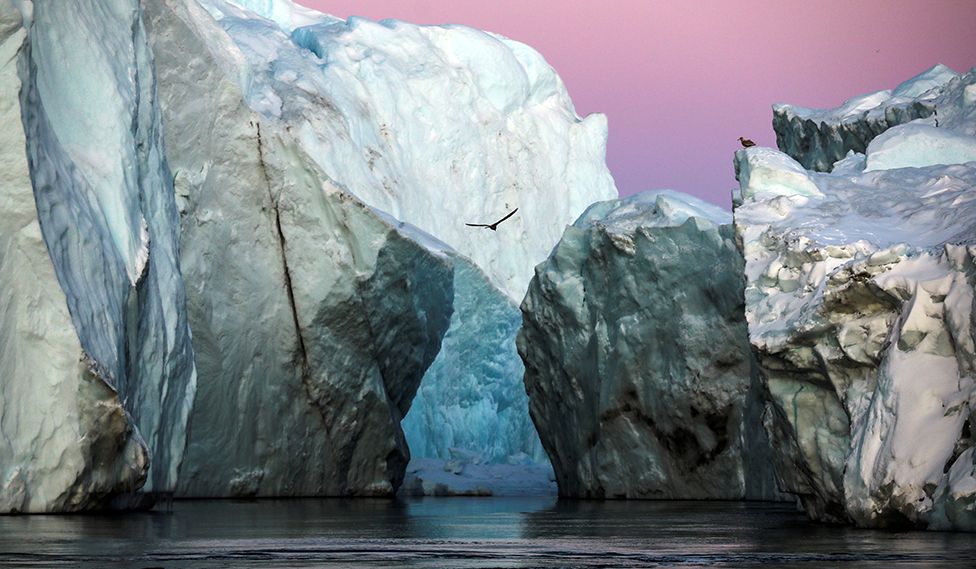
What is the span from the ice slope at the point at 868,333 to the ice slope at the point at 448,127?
77.5 feet

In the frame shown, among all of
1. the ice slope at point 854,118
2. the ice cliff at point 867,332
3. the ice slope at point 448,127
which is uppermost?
the ice slope at point 448,127

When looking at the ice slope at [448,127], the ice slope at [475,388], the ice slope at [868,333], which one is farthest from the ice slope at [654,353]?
the ice slope at [448,127]

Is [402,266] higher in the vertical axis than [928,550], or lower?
higher

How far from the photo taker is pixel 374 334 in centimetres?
2688

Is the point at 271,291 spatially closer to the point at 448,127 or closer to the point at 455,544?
the point at 455,544

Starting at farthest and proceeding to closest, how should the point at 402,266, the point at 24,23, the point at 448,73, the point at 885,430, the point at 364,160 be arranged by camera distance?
the point at 448,73 → the point at 364,160 → the point at 402,266 → the point at 24,23 → the point at 885,430

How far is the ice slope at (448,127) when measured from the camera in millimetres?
39156

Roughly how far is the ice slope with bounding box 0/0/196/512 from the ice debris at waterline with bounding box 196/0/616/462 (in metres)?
14.5

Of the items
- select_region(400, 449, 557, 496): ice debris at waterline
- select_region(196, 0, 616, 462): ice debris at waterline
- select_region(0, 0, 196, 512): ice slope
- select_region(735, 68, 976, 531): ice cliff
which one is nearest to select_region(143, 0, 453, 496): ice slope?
select_region(400, 449, 557, 496): ice debris at waterline

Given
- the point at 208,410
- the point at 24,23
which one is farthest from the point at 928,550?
the point at 208,410

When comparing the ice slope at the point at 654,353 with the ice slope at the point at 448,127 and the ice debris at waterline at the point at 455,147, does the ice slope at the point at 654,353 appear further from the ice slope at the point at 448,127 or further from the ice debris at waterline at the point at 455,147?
the ice slope at the point at 448,127

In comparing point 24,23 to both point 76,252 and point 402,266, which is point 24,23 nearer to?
point 76,252

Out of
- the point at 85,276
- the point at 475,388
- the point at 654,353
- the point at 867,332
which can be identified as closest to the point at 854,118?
the point at 654,353

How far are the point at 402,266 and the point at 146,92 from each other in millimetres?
9512
